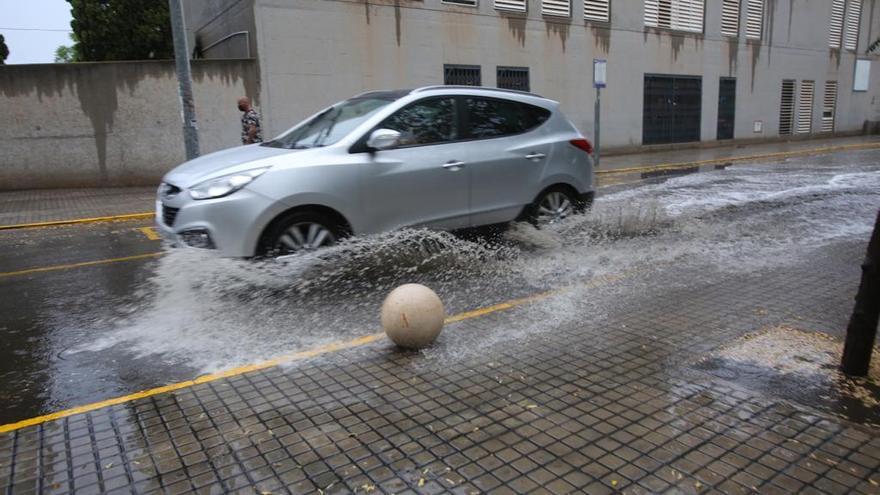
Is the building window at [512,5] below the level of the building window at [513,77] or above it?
above

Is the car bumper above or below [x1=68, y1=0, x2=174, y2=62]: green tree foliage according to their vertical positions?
below

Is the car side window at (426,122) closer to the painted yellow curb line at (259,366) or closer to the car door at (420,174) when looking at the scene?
the car door at (420,174)

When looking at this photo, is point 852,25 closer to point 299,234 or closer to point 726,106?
point 726,106

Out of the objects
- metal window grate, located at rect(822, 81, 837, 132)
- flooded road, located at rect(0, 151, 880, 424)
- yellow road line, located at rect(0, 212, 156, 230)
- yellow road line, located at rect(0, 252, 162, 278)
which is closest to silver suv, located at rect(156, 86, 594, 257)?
flooded road, located at rect(0, 151, 880, 424)

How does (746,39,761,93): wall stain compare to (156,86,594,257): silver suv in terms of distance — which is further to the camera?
(746,39,761,93): wall stain

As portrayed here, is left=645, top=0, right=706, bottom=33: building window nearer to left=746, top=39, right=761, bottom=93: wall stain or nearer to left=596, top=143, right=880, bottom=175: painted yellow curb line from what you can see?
left=746, top=39, right=761, bottom=93: wall stain

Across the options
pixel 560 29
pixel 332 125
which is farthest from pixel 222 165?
pixel 560 29

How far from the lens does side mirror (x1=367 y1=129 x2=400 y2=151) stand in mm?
5809

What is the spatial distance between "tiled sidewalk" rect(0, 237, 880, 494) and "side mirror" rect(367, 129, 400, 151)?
219 cm

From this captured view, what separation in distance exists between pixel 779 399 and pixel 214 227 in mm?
4283

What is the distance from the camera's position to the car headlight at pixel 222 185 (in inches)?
208

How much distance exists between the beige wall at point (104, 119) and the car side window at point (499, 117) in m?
9.29

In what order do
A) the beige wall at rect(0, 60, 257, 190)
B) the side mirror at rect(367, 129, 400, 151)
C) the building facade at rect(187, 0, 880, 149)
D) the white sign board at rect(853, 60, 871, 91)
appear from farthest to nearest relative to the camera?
the white sign board at rect(853, 60, 871, 91) < the building facade at rect(187, 0, 880, 149) < the beige wall at rect(0, 60, 257, 190) < the side mirror at rect(367, 129, 400, 151)

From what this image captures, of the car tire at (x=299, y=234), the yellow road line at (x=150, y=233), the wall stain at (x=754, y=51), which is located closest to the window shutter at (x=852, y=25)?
the wall stain at (x=754, y=51)
